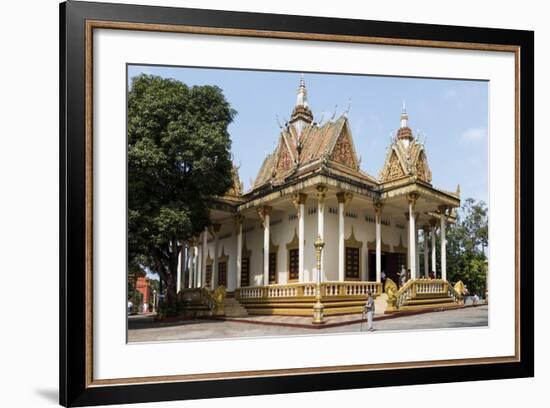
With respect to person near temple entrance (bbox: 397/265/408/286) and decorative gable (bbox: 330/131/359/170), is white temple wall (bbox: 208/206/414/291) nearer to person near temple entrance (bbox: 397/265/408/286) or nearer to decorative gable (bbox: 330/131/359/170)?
person near temple entrance (bbox: 397/265/408/286)

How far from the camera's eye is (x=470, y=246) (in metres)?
11.1

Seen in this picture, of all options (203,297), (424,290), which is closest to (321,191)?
(424,290)

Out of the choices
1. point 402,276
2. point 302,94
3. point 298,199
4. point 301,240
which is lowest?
point 402,276

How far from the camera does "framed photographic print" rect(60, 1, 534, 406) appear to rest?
7.97 meters

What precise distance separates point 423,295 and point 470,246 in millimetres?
1245

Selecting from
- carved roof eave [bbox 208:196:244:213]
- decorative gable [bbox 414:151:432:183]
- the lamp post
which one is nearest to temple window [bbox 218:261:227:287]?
carved roof eave [bbox 208:196:244:213]

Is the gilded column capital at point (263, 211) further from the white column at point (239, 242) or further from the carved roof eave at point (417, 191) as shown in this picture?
the carved roof eave at point (417, 191)

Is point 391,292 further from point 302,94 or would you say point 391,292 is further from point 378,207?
point 302,94

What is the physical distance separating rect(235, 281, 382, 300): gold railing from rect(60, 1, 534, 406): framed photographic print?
1.8 inches

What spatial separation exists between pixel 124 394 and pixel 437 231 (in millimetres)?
7845

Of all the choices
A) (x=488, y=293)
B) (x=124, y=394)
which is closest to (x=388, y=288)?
(x=488, y=293)

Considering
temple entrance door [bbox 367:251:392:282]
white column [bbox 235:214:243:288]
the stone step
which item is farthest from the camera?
temple entrance door [bbox 367:251:392:282]

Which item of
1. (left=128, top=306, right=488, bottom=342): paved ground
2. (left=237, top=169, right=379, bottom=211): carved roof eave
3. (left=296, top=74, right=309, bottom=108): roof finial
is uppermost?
(left=296, top=74, right=309, bottom=108): roof finial

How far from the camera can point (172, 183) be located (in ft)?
32.8
